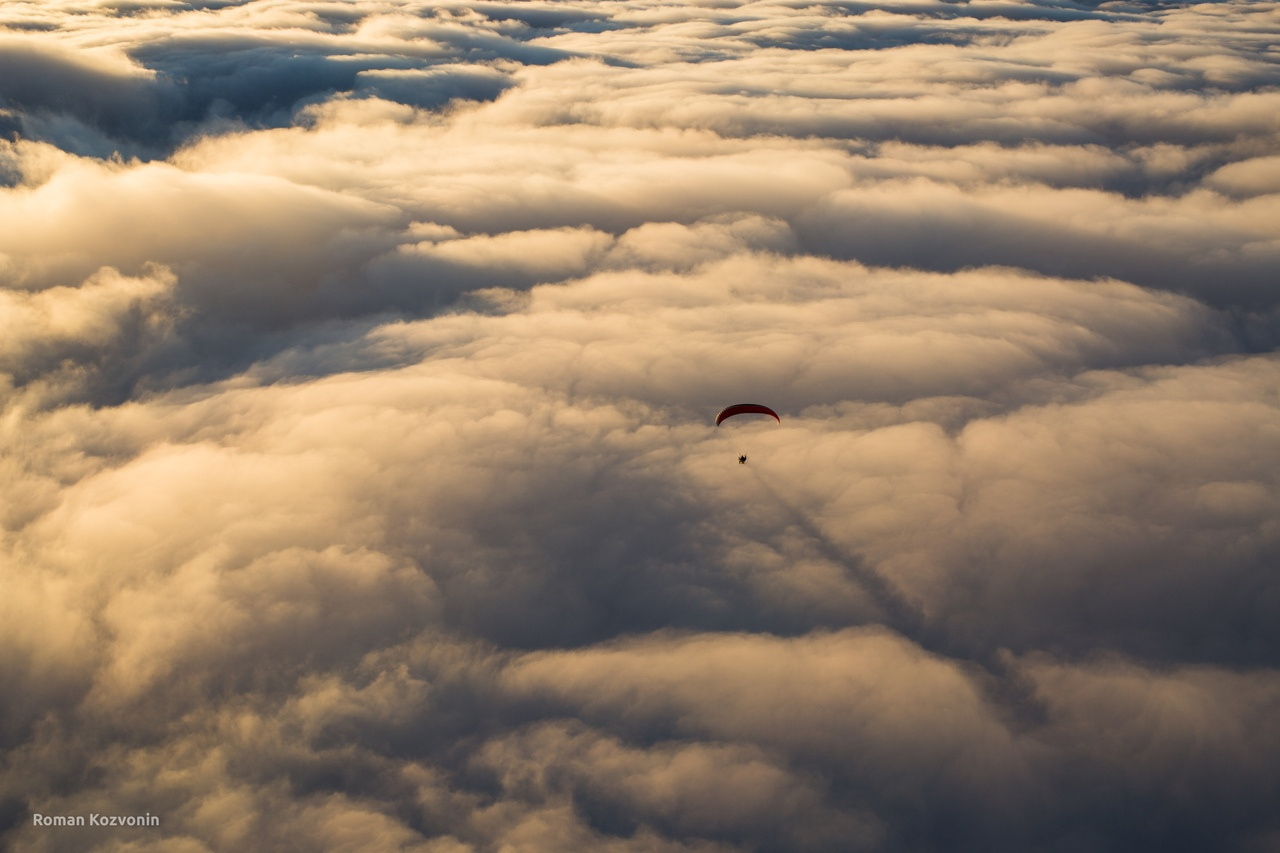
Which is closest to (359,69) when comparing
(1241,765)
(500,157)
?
(500,157)

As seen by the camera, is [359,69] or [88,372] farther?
[359,69]

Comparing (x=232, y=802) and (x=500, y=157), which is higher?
(x=500, y=157)

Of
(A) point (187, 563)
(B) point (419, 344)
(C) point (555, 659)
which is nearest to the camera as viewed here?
(C) point (555, 659)

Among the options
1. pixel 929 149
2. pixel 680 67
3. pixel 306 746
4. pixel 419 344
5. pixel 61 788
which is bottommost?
pixel 61 788

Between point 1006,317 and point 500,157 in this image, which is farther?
point 500,157

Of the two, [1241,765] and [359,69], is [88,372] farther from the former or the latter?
[1241,765]

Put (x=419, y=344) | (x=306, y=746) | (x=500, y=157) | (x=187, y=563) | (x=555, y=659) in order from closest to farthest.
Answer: (x=306, y=746) < (x=555, y=659) < (x=187, y=563) < (x=419, y=344) < (x=500, y=157)

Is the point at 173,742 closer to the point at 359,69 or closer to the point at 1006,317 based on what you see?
the point at 1006,317

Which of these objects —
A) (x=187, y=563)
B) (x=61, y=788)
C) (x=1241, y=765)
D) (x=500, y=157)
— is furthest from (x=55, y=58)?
(x=1241, y=765)

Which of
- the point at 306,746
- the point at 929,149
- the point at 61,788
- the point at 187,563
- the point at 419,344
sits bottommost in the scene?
the point at 61,788
